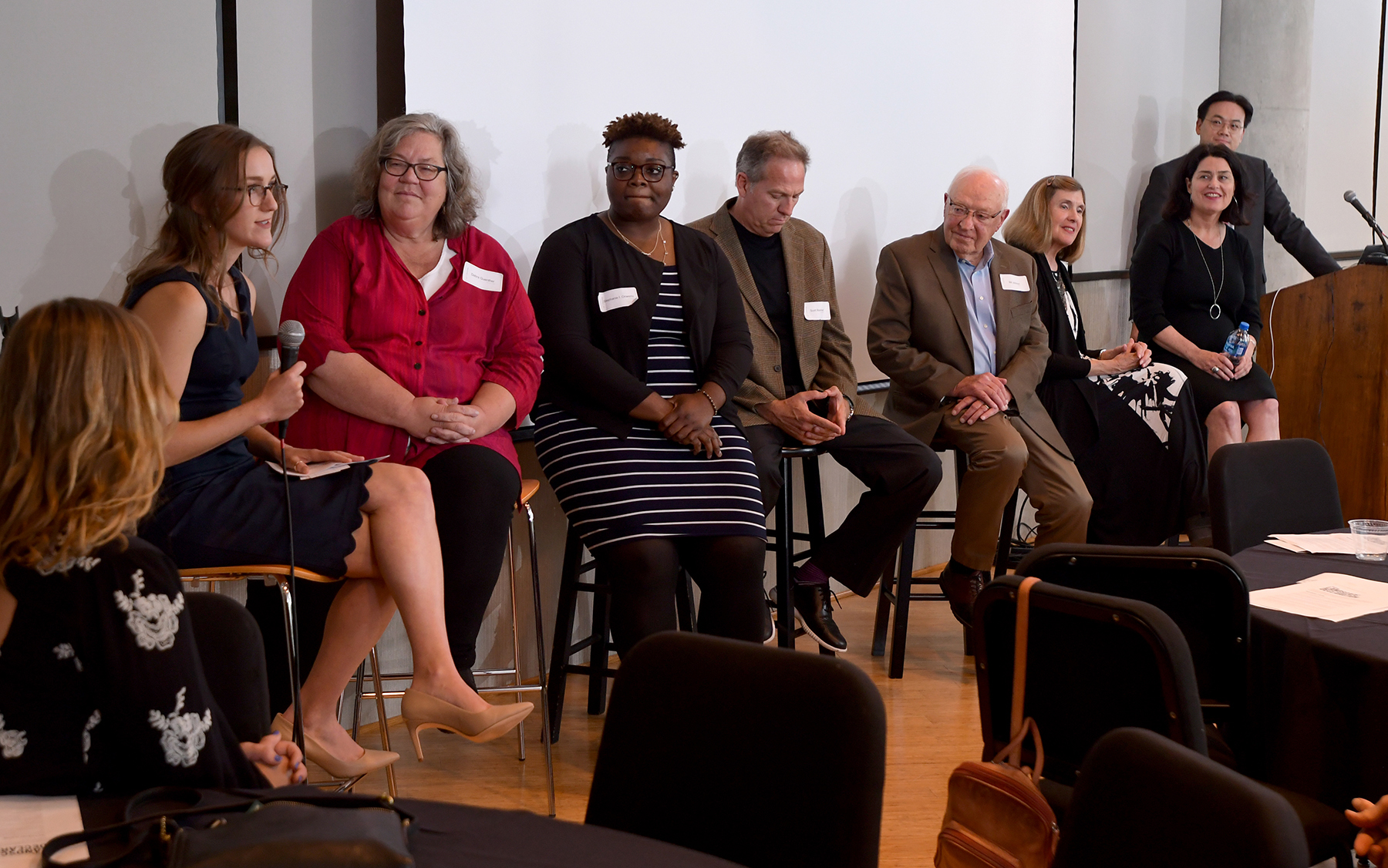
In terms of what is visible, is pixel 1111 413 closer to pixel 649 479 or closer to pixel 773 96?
pixel 773 96

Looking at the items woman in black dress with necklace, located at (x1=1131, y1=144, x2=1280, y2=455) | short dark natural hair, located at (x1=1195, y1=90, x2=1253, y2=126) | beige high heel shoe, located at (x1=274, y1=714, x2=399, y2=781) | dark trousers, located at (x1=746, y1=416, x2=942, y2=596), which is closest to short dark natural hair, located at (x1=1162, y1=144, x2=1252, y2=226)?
woman in black dress with necklace, located at (x1=1131, y1=144, x2=1280, y2=455)

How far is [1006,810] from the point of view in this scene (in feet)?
5.10

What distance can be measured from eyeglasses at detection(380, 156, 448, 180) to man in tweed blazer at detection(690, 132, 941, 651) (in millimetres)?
1015

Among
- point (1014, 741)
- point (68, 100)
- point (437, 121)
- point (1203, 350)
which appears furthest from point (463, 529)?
point (1203, 350)

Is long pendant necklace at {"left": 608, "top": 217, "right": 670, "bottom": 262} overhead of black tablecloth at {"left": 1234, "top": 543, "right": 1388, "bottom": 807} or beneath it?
overhead

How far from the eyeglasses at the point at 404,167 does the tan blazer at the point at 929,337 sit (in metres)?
1.71

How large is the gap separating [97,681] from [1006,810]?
1091 mm

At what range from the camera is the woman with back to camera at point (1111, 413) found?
4523mm

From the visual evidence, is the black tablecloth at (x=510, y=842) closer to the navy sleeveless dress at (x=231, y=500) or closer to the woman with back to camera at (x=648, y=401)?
the navy sleeveless dress at (x=231, y=500)

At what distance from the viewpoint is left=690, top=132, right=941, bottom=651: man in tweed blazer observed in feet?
11.7

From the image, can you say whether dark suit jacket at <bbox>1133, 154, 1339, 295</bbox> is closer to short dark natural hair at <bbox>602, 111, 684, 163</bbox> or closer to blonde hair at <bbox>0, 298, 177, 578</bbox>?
short dark natural hair at <bbox>602, 111, 684, 163</bbox>

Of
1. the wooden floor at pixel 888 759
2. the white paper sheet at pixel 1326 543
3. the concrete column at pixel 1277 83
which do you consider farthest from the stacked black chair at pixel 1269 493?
the concrete column at pixel 1277 83

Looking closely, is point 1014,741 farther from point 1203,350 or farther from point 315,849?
point 1203,350

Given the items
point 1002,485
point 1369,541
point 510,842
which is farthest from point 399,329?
point 1369,541
